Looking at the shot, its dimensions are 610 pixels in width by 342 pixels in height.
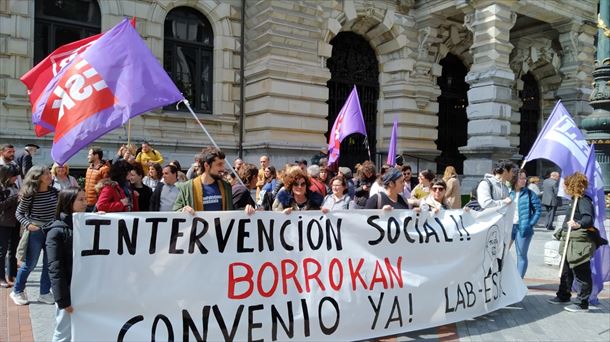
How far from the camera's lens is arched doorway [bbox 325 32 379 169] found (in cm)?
1609

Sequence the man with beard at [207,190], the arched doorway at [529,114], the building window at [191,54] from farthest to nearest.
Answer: the arched doorway at [529,114] → the building window at [191,54] → the man with beard at [207,190]

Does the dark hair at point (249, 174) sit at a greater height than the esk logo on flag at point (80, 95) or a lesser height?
lesser

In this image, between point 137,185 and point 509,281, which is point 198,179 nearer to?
point 137,185

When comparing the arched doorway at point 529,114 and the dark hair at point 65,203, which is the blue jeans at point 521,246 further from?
the arched doorway at point 529,114

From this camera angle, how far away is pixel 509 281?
589cm

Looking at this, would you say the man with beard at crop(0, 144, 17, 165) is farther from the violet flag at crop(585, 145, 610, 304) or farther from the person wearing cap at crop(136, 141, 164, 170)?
the violet flag at crop(585, 145, 610, 304)

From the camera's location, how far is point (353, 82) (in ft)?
54.3

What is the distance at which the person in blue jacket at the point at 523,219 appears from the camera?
6707 millimetres

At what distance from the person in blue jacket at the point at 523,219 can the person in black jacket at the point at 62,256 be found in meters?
5.53

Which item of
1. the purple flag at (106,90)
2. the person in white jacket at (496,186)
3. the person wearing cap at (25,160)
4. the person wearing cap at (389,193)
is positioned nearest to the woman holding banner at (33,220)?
the purple flag at (106,90)

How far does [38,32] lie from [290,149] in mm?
7024

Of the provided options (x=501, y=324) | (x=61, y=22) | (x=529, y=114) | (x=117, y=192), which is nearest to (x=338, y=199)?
(x=501, y=324)

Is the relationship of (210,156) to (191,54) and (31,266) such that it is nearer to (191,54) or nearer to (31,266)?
(31,266)

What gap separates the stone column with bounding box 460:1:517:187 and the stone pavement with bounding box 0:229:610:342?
874 centimetres
